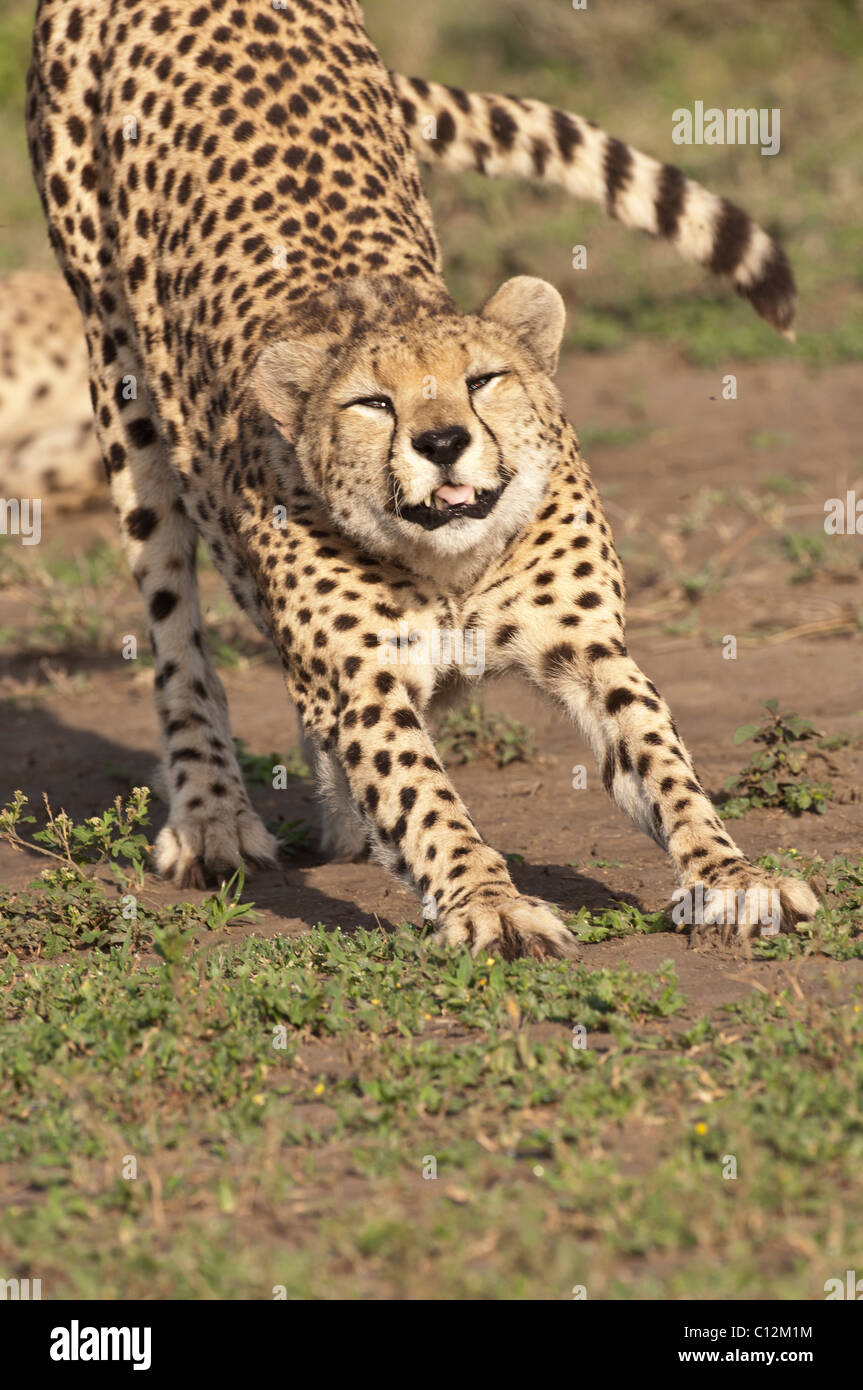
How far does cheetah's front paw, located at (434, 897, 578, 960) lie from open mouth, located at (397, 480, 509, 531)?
756 mm

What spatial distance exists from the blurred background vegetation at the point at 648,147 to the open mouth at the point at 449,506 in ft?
15.3

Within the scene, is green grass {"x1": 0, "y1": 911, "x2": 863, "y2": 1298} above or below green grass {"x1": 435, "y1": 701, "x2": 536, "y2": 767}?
below

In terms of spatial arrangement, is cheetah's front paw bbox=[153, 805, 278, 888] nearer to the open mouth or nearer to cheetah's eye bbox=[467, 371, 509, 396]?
the open mouth

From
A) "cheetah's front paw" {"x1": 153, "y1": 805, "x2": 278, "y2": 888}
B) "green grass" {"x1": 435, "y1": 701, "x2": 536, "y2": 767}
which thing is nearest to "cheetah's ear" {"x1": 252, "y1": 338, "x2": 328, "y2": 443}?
"cheetah's front paw" {"x1": 153, "y1": 805, "x2": 278, "y2": 888}

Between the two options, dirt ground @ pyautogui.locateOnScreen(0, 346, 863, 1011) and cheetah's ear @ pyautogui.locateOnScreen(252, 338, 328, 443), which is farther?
dirt ground @ pyautogui.locateOnScreen(0, 346, 863, 1011)

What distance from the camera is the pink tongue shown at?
360 cm

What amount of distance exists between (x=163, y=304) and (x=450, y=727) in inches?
58.3

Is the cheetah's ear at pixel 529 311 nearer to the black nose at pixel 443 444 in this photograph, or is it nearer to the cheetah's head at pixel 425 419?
the cheetah's head at pixel 425 419

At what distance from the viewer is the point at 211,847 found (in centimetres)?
477

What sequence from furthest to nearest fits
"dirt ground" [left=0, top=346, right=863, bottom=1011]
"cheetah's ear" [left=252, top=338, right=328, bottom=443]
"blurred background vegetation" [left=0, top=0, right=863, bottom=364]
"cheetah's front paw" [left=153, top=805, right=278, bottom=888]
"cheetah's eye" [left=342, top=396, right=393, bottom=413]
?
1. "blurred background vegetation" [left=0, top=0, right=863, bottom=364]
2. "cheetah's front paw" [left=153, top=805, right=278, bottom=888]
3. "dirt ground" [left=0, top=346, right=863, bottom=1011]
4. "cheetah's ear" [left=252, top=338, right=328, bottom=443]
5. "cheetah's eye" [left=342, top=396, right=393, bottom=413]

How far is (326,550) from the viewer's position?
12.9ft

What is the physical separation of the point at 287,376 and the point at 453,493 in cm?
57

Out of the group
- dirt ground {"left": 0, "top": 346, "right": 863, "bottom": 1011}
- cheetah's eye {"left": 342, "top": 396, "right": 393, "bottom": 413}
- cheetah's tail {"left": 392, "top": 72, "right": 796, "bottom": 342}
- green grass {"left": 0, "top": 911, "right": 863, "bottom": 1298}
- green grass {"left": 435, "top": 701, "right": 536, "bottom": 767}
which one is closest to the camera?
green grass {"left": 0, "top": 911, "right": 863, "bottom": 1298}
